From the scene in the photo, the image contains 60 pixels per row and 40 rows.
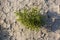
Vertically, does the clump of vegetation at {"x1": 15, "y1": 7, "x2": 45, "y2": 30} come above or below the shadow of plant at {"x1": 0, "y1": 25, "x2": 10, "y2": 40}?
above

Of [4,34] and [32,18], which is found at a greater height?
[32,18]

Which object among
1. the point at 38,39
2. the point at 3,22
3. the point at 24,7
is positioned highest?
the point at 24,7

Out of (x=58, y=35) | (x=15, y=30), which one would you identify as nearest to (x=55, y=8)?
(x=58, y=35)

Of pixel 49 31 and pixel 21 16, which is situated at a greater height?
pixel 21 16

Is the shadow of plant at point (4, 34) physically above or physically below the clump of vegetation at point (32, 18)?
below

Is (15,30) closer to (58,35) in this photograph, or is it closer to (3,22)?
(3,22)

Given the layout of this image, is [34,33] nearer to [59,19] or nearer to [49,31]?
[49,31]
